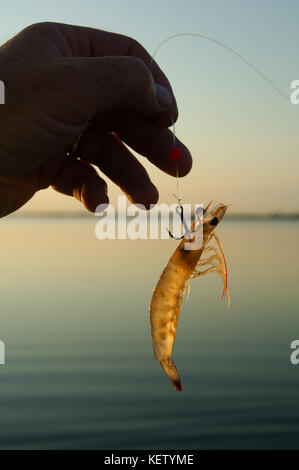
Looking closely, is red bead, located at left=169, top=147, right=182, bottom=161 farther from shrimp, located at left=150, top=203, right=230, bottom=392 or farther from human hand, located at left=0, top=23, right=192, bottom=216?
shrimp, located at left=150, top=203, right=230, bottom=392

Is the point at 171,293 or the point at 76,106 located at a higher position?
the point at 76,106

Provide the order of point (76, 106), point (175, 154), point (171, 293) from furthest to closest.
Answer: point (171, 293) → point (175, 154) → point (76, 106)

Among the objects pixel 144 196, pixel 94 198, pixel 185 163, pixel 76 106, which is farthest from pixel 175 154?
pixel 76 106

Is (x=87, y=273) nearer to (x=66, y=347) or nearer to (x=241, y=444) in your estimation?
(x=66, y=347)

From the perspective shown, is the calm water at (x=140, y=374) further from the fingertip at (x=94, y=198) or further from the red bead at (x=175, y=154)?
the red bead at (x=175, y=154)

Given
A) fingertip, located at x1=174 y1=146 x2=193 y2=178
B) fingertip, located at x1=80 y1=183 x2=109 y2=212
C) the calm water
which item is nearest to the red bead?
fingertip, located at x1=174 y1=146 x2=193 y2=178

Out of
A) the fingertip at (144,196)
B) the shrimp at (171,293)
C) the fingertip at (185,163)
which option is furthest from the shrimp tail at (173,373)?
the fingertip at (185,163)

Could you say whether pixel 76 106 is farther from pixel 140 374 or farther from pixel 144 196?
pixel 140 374
